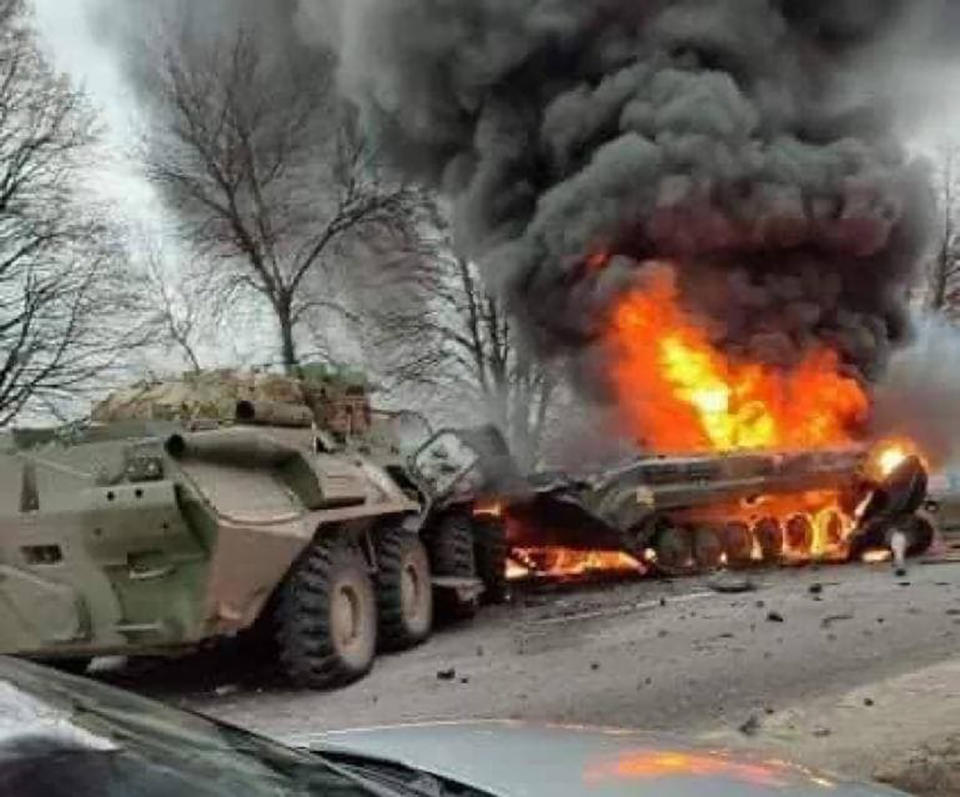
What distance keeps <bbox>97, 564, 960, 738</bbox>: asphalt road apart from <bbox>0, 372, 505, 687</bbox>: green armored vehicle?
1.54ft

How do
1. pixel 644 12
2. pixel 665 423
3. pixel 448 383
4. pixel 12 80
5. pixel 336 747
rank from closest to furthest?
1. pixel 336 747
2. pixel 665 423
3. pixel 644 12
4. pixel 12 80
5. pixel 448 383

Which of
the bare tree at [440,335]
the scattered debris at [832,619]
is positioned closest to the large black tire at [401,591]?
the scattered debris at [832,619]

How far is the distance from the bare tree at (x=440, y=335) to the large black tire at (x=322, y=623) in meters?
17.8

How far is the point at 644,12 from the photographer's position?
60.3 feet

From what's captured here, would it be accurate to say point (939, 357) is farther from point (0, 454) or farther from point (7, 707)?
point (7, 707)

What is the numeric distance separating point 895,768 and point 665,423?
463 inches

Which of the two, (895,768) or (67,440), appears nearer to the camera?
(895,768)

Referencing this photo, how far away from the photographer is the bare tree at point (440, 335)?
2900 centimetres

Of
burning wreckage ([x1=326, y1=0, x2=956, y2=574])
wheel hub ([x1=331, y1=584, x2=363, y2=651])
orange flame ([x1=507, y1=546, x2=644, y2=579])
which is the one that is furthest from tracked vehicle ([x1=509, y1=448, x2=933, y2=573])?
wheel hub ([x1=331, y1=584, x2=363, y2=651])

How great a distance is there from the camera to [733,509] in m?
14.2

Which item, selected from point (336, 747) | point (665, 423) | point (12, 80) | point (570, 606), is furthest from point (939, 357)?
point (336, 747)

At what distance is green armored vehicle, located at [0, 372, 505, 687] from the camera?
847 cm

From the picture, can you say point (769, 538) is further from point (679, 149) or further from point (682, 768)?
point (682, 768)

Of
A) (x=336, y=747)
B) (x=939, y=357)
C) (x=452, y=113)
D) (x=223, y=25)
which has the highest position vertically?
(x=223, y=25)
